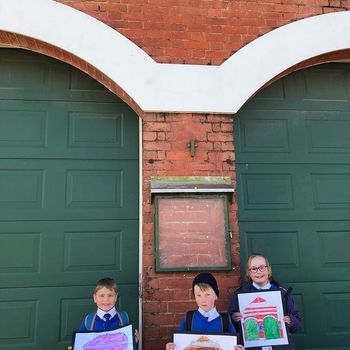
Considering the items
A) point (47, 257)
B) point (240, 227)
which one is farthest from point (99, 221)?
point (240, 227)

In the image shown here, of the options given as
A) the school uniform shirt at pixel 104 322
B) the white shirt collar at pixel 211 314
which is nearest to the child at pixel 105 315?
the school uniform shirt at pixel 104 322

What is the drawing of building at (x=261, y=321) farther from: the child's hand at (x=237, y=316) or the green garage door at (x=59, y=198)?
the green garage door at (x=59, y=198)

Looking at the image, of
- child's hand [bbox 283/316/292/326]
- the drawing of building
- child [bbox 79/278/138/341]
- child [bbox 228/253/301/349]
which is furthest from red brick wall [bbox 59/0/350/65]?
child's hand [bbox 283/316/292/326]

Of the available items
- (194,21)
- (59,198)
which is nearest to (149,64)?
(194,21)

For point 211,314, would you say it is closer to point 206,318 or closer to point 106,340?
point 206,318

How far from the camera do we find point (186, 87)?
A: 4.05 meters

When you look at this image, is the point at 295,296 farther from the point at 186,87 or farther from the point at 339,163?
the point at 186,87

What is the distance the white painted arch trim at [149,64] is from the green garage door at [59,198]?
516 mm

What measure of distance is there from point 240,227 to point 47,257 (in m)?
2.07

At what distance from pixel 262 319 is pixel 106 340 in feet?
4.04

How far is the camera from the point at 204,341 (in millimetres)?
2748

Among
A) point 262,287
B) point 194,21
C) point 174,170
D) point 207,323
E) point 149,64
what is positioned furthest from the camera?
point 194,21

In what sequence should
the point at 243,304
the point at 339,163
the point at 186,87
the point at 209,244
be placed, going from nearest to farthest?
1. the point at 243,304
2. the point at 209,244
3. the point at 186,87
4. the point at 339,163

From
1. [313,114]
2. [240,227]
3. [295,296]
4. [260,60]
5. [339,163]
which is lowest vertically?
[295,296]
